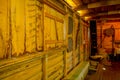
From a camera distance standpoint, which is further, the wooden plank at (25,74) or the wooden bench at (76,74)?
the wooden bench at (76,74)

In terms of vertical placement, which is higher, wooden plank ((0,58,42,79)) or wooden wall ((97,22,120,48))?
wooden wall ((97,22,120,48))

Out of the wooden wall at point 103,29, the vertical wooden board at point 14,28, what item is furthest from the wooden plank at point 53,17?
the wooden wall at point 103,29

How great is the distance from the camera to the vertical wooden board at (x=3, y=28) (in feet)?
6.18

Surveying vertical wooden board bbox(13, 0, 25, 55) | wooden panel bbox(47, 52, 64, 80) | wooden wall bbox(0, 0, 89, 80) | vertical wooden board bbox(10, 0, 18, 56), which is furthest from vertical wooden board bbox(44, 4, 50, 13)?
vertical wooden board bbox(10, 0, 18, 56)

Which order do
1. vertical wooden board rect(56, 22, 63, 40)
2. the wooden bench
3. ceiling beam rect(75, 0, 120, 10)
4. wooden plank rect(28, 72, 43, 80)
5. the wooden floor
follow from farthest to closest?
the wooden floor → ceiling beam rect(75, 0, 120, 10) → the wooden bench → vertical wooden board rect(56, 22, 63, 40) → wooden plank rect(28, 72, 43, 80)

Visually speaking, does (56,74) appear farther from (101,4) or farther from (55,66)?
(101,4)

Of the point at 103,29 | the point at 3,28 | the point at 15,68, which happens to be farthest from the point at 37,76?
the point at 103,29

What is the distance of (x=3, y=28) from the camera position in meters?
1.92

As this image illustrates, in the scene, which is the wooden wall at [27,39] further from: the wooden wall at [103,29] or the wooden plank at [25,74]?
the wooden wall at [103,29]

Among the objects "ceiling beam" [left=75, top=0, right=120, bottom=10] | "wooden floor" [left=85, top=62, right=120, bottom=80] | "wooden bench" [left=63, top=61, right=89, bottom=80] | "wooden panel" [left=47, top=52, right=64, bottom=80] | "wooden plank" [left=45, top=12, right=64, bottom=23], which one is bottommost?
"wooden floor" [left=85, top=62, right=120, bottom=80]

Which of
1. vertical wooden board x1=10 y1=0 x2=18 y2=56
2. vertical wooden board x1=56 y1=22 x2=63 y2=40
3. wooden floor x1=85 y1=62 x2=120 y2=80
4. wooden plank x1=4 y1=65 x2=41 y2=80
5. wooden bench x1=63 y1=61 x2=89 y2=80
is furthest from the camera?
wooden floor x1=85 y1=62 x2=120 y2=80

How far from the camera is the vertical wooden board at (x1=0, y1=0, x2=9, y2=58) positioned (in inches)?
74.1

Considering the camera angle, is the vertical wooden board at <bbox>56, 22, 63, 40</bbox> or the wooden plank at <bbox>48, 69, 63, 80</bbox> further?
the vertical wooden board at <bbox>56, 22, 63, 40</bbox>

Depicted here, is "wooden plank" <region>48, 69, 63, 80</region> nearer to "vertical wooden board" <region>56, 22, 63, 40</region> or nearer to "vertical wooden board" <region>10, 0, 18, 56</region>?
"vertical wooden board" <region>56, 22, 63, 40</region>
